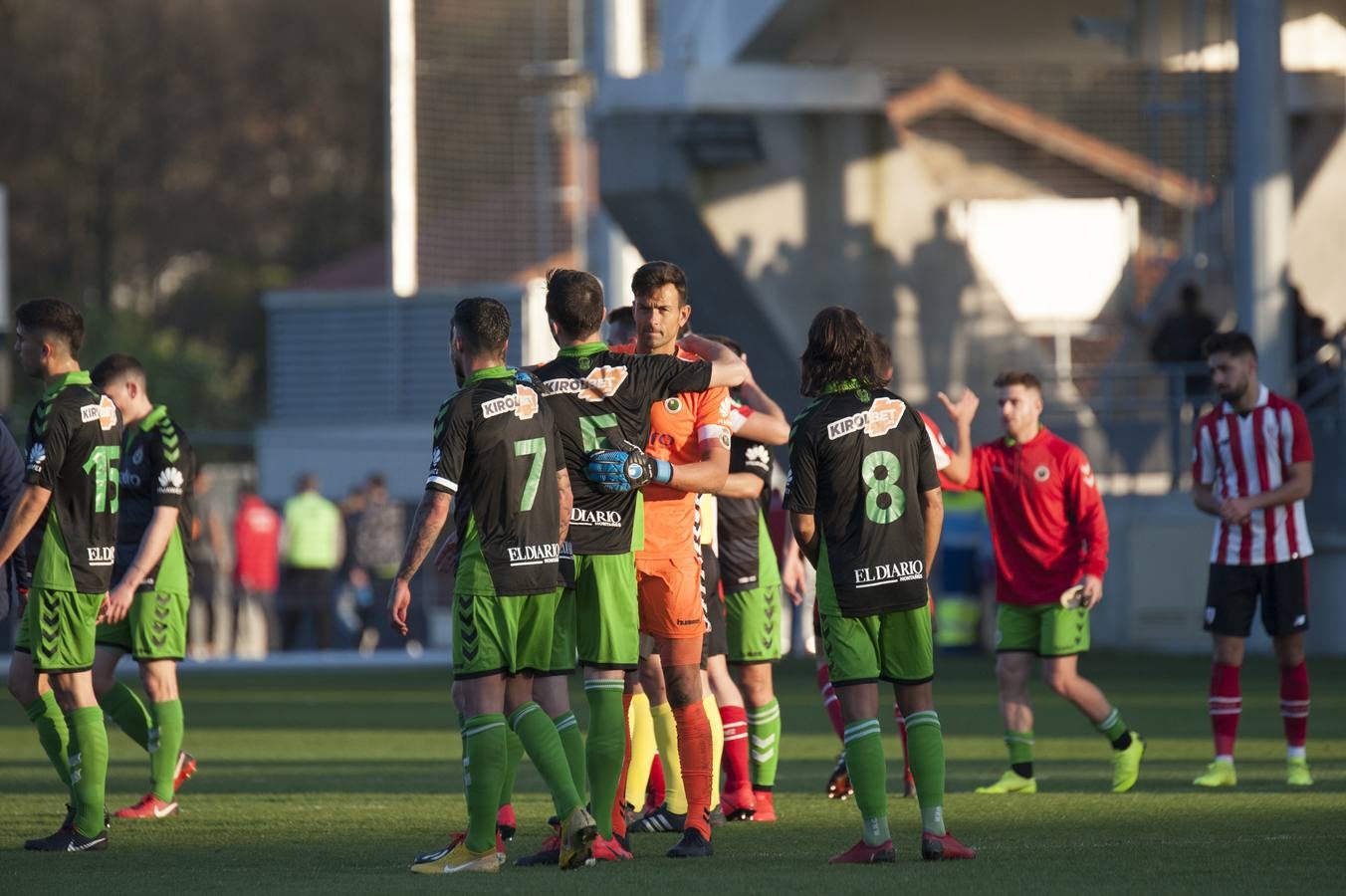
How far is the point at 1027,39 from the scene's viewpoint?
2897 centimetres

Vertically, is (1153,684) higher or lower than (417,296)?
lower

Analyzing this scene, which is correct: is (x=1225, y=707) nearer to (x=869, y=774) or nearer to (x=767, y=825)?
(x=767, y=825)

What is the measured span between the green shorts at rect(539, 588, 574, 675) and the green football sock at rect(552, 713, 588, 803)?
172mm

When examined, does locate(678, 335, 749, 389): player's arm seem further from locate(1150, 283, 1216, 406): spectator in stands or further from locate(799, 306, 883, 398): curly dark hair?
locate(1150, 283, 1216, 406): spectator in stands

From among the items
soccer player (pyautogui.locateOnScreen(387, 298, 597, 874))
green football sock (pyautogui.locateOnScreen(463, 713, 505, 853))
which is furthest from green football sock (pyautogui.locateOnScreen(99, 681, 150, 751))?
green football sock (pyautogui.locateOnScreen(463, 713, 505, 853))

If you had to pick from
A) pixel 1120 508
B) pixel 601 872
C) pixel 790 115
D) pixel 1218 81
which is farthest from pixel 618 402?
pixel 1218 81

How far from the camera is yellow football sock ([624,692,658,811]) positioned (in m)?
9.41

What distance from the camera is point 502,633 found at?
26.2 feet

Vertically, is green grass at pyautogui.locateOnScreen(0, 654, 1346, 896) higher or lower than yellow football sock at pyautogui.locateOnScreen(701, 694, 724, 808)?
lower

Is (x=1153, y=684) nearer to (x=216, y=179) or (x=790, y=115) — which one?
(x=790, y=115)

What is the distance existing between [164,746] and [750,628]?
2.65 meters

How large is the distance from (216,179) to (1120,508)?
108 ft

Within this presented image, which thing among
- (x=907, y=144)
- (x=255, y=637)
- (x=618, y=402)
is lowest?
(x=255, y=637)

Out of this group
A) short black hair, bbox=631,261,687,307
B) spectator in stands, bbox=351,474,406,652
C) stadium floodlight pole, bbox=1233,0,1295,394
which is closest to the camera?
short black hair, bbox=631,261,687,307
